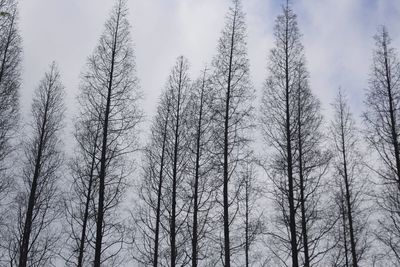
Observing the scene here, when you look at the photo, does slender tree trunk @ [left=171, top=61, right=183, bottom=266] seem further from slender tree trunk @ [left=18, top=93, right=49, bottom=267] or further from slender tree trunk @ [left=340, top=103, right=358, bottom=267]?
slender tree trunk @ [left=340, top=103, right=358, bottom=267]

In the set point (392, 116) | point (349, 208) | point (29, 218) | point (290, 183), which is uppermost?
point (392, 116)

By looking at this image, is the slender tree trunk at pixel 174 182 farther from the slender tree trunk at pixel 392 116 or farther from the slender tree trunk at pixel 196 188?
the slender tree trunk at pixel 392 116

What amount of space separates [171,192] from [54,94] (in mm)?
7585

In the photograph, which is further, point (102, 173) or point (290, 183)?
point (290, 183)

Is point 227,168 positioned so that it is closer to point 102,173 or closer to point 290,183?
point 290,183

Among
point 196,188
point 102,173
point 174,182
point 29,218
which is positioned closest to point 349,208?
point 196,188

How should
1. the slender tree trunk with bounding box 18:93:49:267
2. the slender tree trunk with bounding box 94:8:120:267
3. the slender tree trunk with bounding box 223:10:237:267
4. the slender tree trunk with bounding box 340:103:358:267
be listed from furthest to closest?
the slender tree trunk with bounding box 340:103:358:267 < the slender tree trunk with bounding box 18:93:49:267 < the slender tree trunk with bounding box 223:10:237:267 < the slender tree trunk with bounding box 94:8:120:267

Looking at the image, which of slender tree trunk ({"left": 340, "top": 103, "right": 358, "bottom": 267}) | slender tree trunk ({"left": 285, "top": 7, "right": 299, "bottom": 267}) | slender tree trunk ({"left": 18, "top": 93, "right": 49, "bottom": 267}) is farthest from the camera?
slender tree trunk ({"left": 340, "top": 103, "right": 358, "bottom": 267})

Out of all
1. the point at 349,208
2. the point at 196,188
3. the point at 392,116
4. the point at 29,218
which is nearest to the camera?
the point at 392,116

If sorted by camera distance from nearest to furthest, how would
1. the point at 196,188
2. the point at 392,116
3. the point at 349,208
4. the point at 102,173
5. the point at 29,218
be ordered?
the point at 102,173, the point at 392,116, the point at 196,188, the point at 29,218, the point at 349,208

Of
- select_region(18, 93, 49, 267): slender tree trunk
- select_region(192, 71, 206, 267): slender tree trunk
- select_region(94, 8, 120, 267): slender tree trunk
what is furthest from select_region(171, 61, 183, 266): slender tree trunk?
select_region(18, 93, 49, 267): slender tree trunk

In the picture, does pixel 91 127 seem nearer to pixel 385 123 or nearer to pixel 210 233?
pixel 210 233

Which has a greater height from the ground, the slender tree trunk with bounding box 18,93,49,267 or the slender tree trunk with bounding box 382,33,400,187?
the slender tree trunk with bounding box 382,33,400,187

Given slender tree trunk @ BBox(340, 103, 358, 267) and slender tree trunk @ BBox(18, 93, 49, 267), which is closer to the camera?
slender tree trunk @ BBox(18, 93, 49, 267)
